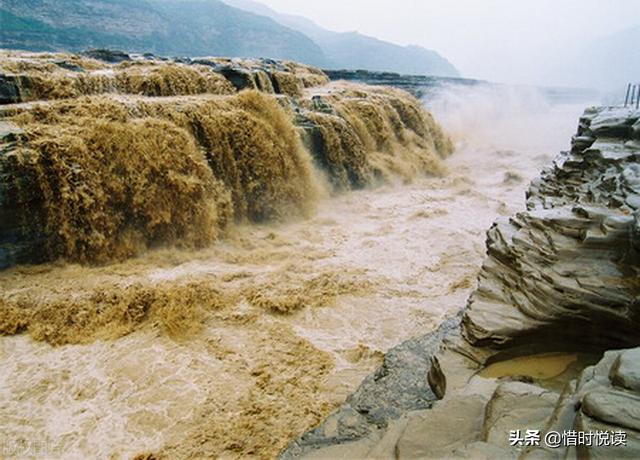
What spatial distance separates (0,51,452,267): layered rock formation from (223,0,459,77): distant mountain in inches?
3891

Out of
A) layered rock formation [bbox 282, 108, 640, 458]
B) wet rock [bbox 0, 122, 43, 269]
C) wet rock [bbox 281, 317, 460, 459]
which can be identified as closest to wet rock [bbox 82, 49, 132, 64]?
wet rock [bbox 0, 122, 43, 269]

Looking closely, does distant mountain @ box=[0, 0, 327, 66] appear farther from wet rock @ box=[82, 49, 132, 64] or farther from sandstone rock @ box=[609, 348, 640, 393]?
sandstone rock @ box=[609, 348, 640, 393]

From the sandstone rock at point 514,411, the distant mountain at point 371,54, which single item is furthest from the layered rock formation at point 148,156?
the distant mountain at point 371,54

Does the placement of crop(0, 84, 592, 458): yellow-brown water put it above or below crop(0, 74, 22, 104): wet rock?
below

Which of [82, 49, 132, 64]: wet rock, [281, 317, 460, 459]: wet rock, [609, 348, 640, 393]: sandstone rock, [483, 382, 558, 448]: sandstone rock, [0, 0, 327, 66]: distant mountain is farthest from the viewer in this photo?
[0, 0, 327, 66]: distant mountain

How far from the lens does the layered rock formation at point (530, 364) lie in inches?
63.7

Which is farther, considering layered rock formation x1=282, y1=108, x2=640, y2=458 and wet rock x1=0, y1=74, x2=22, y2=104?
wet rock x1=0, y1=74, x2=22, y2=104

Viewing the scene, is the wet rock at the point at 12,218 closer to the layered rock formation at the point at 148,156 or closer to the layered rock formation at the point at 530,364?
the layered rock formation at the point at 148,156

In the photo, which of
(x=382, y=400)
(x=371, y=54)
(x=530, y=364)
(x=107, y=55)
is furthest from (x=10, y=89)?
(x=371, y=54)

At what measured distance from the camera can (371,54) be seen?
12312cm

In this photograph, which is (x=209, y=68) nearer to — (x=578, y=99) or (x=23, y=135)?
(x=23, y=135)

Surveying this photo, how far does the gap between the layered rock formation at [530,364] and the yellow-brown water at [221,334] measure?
0.86 metres

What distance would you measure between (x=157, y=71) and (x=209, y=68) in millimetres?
1551

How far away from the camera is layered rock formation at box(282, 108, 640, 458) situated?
1618 mm
